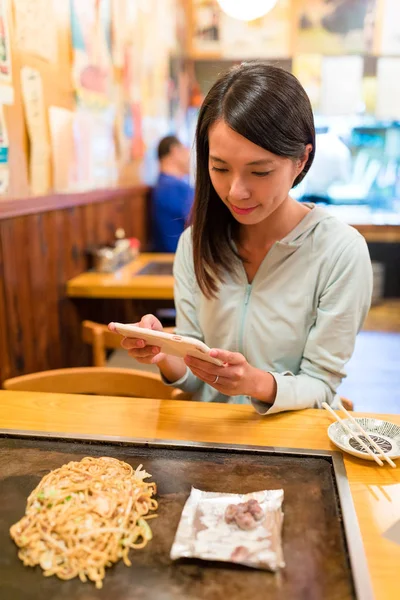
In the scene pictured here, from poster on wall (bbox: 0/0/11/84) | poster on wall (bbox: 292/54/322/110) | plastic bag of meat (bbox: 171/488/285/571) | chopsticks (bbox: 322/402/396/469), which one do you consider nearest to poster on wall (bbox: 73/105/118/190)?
poster on wall (bbox: 0/0/11/84)

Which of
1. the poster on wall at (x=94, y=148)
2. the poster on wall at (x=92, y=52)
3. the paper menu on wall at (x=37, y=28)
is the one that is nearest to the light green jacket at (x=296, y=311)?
the paper menu on wall at (x=37, y=28)

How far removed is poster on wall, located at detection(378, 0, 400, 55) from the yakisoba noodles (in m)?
5.54

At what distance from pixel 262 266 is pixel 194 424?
473 mm

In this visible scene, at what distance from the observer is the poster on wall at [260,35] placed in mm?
5367

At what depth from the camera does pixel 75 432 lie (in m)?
1.18

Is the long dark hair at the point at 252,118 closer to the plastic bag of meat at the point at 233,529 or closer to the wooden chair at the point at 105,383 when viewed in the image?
the wooden chair at the point at 105,383

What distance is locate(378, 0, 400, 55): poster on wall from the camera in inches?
207

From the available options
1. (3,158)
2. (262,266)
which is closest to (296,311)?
(262,266)

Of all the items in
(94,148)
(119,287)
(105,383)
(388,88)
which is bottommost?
(119,287)

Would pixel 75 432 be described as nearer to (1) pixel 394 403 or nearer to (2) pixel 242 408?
(2) pixel 242 408

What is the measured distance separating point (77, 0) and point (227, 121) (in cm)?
197

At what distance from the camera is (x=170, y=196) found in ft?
14.3

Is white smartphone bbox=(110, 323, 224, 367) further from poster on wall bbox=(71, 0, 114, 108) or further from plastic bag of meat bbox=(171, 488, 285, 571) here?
poster on wall bbox=(71, 0, 114, 108)

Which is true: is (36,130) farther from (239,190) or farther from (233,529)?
(233,529)
